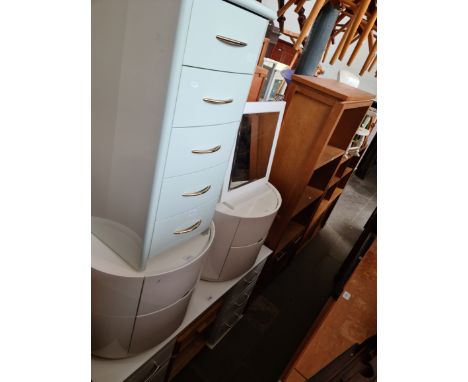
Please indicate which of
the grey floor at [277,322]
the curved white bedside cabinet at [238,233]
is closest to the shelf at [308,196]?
the curved white bedside cabinet at [238,233]

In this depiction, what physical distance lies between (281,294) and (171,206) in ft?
6.29

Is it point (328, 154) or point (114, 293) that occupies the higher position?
point (328, 154)

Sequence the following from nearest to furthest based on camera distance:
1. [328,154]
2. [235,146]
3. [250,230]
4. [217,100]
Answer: [217,100] → [235,146] → [250,230] → [328,154]

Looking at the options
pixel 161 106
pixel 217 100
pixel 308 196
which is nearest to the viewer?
pixel 161 106

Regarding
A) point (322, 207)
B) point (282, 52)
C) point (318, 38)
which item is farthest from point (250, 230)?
point (282, 52)

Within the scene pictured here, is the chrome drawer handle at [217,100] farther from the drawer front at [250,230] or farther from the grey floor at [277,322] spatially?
the grey floor at [277,322]

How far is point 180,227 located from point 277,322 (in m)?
1.61

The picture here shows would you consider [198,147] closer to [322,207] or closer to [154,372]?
[154,372]

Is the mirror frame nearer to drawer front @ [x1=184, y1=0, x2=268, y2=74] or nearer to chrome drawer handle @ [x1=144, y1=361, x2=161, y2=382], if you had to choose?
drawer front @ [x1=184, y1=0, x2=268, y2=74]

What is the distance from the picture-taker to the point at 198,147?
0.83 meters

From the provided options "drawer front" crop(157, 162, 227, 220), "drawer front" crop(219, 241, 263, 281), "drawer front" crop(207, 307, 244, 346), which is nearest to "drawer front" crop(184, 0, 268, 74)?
"drawer front" crop(157, 162, 227, 220)

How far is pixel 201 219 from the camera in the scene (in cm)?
108
